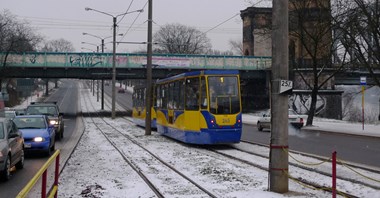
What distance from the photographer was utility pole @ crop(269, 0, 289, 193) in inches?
391

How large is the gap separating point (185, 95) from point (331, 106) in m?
40.3

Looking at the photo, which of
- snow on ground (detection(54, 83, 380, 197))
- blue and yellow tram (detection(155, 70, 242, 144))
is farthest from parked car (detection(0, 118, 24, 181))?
blue and yellow tram (detection(155, 70, 242, 144))

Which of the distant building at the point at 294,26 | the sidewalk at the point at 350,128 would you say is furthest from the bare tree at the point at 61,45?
the sidewalk at the point at 350,128

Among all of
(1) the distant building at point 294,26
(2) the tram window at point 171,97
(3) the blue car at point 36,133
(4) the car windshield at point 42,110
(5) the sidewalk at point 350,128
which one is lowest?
(5) the sidewalk at point 350,128

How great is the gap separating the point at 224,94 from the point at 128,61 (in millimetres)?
37955

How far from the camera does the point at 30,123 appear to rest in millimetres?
18203

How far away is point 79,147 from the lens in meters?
20.0

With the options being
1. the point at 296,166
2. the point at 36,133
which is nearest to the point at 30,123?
the point at 36,133

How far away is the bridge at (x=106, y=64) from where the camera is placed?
5409 cm

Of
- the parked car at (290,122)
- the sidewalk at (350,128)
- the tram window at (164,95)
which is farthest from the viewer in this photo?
the parked car at (290,122)

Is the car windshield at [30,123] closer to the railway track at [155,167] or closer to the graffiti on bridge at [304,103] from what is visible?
the railway track at [155,167]

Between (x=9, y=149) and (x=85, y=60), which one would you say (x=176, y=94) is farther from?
(x=85, y=60)

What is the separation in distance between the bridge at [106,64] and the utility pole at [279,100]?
137ft

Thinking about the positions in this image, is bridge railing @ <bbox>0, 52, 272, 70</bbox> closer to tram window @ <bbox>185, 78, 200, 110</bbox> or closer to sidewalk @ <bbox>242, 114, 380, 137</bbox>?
sidewalk @ <bbox>242, 114, 380, 137</bbox>
